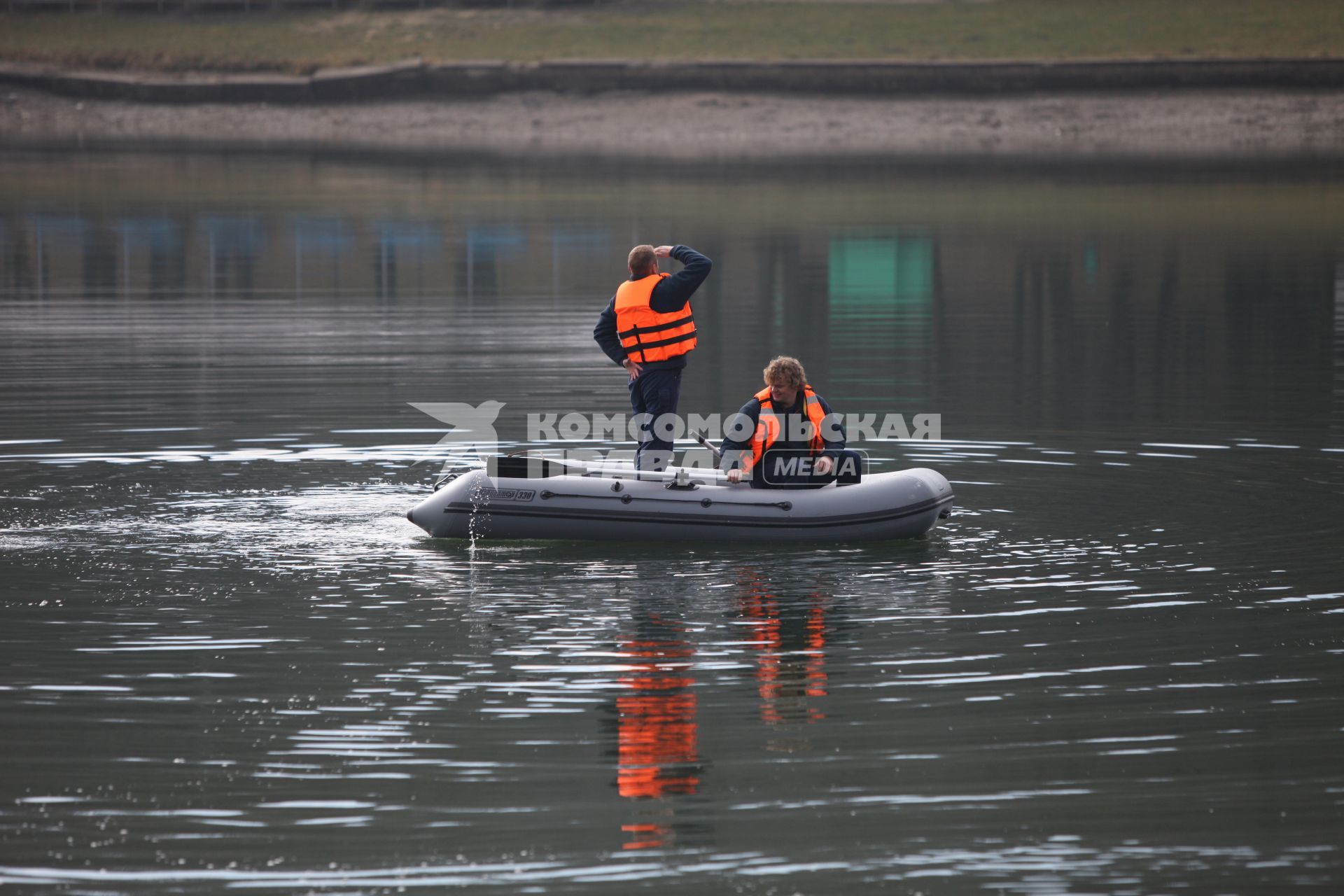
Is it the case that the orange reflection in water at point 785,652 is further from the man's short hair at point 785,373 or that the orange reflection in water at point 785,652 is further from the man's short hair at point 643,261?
the man's short hair at point 643,261

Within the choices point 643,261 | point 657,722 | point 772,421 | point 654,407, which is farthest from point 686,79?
point 657,722

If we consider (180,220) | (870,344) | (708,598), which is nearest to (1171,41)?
(180,220)

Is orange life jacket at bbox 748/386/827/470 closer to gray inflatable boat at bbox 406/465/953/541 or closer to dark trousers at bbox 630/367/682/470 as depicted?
gray inflatable boat at bbox 406/465/953/541

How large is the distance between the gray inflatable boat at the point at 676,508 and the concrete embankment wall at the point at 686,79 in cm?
4837

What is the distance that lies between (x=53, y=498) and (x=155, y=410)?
12.3 feet

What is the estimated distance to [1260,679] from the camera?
8.66m

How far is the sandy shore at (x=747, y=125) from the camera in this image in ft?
177

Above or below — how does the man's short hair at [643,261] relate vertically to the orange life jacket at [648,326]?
above

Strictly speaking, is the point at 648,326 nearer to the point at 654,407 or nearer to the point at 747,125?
the point at 654,407

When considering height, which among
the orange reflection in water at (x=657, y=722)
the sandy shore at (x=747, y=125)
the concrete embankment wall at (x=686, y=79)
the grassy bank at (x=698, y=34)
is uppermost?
the grassy bank at (x=698, y=34)

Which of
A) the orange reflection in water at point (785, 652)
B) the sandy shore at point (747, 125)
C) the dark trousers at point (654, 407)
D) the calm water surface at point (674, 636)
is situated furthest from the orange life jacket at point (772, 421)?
the sandy shore at point (747, 125)

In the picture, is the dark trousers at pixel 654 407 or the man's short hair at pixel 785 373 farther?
the dark trousers at pixel 654 407

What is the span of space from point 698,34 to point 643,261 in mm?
58408

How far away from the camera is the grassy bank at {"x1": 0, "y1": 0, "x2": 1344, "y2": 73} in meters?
63.5
